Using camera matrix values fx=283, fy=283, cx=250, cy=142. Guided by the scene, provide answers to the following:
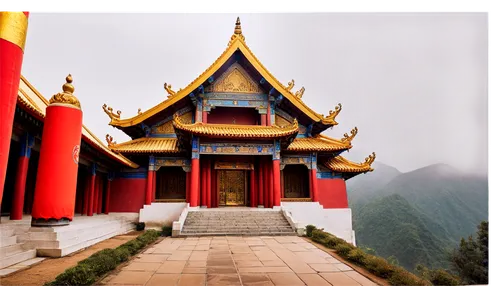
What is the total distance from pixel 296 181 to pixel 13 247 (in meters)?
11.8

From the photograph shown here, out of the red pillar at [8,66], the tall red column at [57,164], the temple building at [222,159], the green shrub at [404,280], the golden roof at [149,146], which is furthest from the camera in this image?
the golden roof at [149,146]

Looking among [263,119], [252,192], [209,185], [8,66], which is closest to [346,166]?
[263,119]

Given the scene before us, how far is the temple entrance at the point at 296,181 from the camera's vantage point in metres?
14.8

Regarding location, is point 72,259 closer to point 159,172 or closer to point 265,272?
point 265,272

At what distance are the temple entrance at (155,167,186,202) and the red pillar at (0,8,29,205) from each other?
11.5m

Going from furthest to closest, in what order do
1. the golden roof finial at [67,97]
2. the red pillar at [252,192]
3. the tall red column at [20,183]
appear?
the red pillar at [252,192] < the tall red column at [20,183] < the golden roof finial at [67,97]

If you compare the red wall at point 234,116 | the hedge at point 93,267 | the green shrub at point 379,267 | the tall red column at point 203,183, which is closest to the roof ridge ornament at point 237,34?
the red wall at point 234,116

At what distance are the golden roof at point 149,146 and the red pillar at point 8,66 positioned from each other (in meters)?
10.2

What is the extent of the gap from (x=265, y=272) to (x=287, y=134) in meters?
7.57

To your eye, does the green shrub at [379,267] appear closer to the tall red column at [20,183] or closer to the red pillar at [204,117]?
the tall red column at [20,183]

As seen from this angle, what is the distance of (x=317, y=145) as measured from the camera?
46.5 ft

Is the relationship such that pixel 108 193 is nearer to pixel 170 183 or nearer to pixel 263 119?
pixel 170 183
